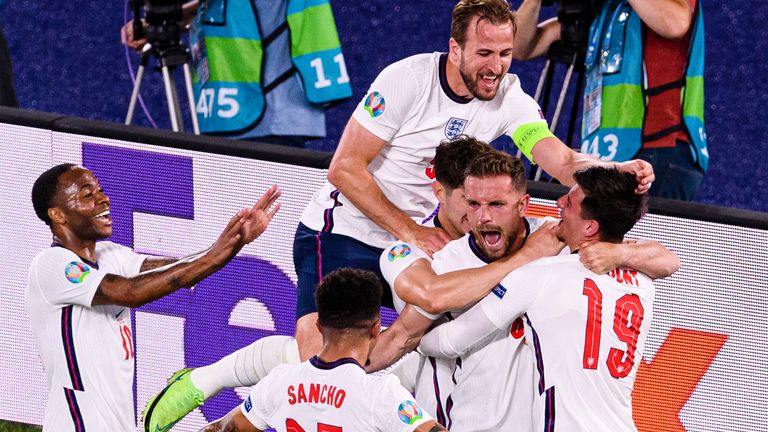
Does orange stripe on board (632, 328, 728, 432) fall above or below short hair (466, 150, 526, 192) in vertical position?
below

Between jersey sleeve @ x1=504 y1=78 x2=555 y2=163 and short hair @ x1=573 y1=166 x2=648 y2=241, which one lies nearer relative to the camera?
short hair @ x1=573 y1=166 x2=648 y2=241

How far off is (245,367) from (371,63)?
4303 millimetres

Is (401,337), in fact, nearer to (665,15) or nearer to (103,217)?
(103,217)

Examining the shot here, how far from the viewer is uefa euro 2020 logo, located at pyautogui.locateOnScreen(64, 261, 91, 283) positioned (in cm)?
543

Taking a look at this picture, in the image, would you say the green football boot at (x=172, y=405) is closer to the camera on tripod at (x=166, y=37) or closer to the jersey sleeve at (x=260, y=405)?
the jersey sleeve at (x=260, y=405)

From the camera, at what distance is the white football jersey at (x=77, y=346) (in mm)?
5430

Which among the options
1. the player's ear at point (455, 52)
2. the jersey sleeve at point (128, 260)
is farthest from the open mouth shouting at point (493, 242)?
the jersey sleeve at point (128, 260)

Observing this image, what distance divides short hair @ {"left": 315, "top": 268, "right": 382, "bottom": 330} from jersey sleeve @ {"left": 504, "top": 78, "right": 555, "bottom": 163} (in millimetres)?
1182

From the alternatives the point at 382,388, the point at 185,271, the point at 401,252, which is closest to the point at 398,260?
the point at 401,252

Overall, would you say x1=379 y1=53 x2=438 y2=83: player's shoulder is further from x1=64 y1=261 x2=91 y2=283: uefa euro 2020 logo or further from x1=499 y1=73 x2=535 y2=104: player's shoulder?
x1=64 y1=261 x2=91 y2=283: uefa euro 2020 logo

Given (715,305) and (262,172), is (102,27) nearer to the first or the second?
(262,172)

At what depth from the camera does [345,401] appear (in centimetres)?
478

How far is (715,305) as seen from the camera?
20.2 feet

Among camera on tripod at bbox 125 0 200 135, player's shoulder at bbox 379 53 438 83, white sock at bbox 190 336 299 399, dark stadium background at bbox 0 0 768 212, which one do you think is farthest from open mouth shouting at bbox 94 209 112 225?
dark stadium background at bbox 0 0 768 212
